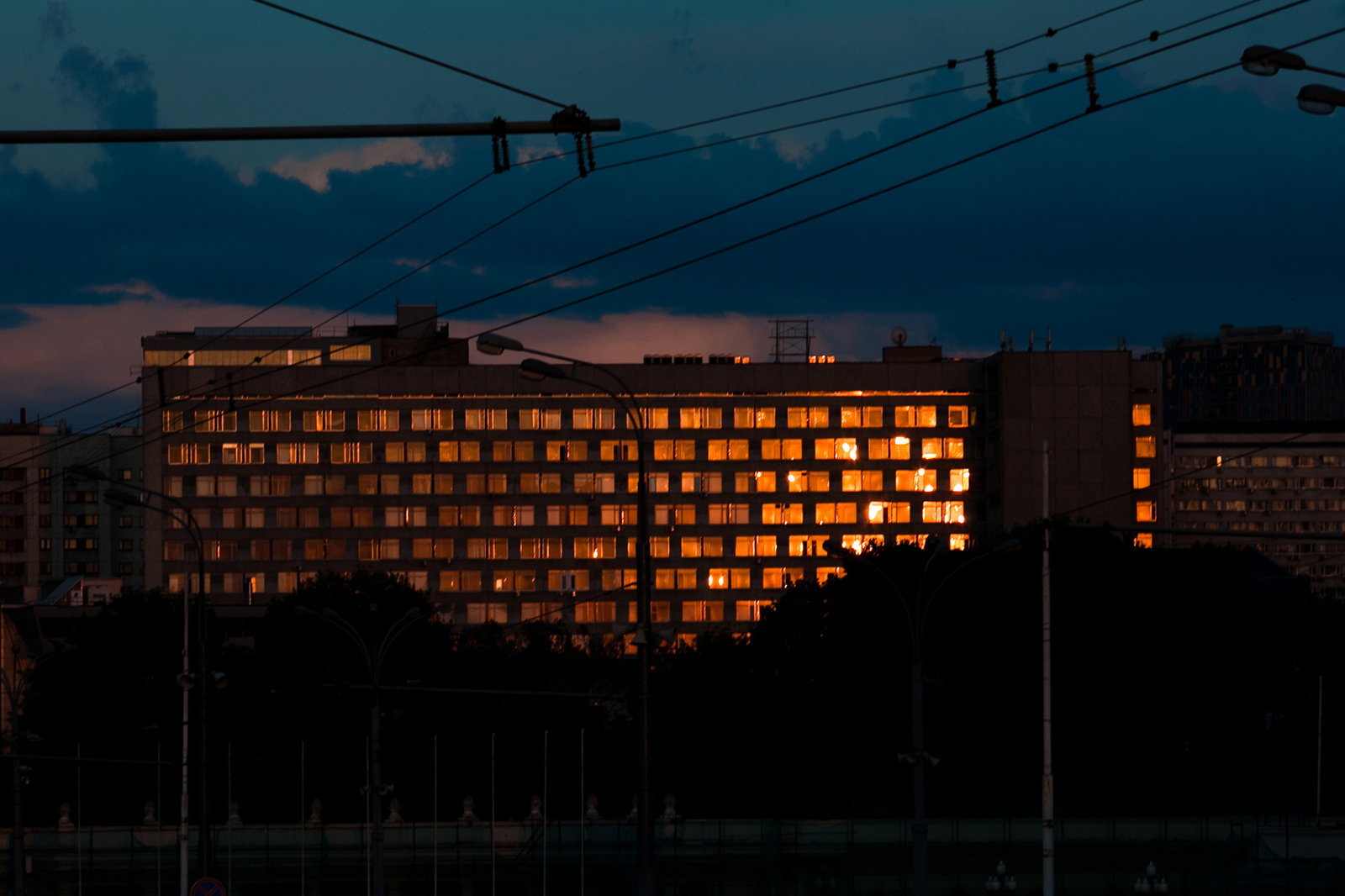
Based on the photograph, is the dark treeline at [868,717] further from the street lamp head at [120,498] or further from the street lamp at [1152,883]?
the street lamp head at [120,498]

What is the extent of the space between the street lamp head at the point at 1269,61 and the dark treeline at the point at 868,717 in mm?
43265

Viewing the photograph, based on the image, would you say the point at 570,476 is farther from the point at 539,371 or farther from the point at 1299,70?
the point at 1299,70

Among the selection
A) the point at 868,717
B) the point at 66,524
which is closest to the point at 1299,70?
the point at 868,717

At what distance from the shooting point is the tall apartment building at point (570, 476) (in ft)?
456

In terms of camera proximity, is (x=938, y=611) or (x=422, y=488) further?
(x=422, y=488)

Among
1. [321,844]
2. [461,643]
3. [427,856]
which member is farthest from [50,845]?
[461,643]

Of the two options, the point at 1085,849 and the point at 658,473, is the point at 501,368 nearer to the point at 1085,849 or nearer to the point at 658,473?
the point at 658,473

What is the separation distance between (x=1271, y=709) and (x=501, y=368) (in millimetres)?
85603

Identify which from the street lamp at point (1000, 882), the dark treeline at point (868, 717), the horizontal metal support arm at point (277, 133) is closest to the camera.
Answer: the horizontal metal support arm at point (277, 133)

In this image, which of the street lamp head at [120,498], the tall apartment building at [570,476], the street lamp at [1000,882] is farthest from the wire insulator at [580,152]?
the tall apartment building at [570,476]

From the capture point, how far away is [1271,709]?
217ft

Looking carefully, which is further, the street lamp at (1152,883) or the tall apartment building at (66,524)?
the tall apartment building at (66,524)

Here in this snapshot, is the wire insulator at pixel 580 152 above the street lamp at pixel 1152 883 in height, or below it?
above

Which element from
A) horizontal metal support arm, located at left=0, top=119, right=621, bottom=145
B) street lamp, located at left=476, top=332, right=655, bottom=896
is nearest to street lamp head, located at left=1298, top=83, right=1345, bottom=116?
horizontal metal support arm, located at left=0, top=119, right=621, bottom=145
